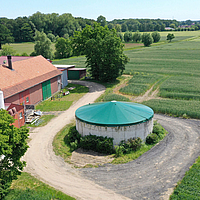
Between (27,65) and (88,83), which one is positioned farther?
(88,83)

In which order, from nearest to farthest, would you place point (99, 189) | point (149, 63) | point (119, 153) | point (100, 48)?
point (99, 189)
point (119, 153)
point (100, 48)
point (149, 63)

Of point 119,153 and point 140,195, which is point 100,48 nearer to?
point 119,153

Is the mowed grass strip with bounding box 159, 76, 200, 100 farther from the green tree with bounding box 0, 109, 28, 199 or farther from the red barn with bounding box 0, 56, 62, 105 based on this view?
the green tree with bounding box 0, 109, 28, 199

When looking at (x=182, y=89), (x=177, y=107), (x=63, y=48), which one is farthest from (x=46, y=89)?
(x=63, y=48)

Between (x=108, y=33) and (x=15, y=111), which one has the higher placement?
(x=108, y=33)

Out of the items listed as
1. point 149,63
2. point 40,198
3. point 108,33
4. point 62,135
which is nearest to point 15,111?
point 62,135

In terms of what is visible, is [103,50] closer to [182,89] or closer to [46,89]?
[46,89]

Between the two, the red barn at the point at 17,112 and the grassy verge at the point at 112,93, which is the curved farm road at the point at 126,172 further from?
the grassy verge at the point at 112,93

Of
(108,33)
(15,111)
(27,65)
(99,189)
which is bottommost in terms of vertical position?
(99,189)
